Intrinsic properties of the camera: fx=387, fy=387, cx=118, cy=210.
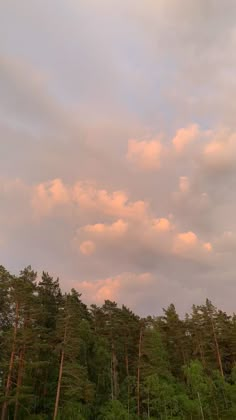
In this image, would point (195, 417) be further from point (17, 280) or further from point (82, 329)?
point (17, 280)

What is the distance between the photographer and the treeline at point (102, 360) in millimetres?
41781

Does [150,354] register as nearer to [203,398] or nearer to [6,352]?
[203,398]

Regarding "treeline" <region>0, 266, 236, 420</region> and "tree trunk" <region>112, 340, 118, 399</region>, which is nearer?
"treeline" <region>0, 266, 236, 420</region>

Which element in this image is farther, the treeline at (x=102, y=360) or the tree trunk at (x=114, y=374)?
the tree trunk at (x=114, y=374)

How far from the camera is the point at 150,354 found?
58.7 meters

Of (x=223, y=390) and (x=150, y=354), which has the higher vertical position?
(x=150, y=354)

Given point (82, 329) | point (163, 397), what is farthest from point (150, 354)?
point (82, 329)

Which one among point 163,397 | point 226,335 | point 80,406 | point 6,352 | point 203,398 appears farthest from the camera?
point 226,335

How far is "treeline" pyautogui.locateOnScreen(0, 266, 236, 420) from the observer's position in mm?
41781

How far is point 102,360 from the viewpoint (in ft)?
200

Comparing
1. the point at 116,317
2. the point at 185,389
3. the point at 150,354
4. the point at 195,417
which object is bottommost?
the point at 195,417

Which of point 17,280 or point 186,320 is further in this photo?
point 186,320

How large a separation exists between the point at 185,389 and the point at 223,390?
257 inches

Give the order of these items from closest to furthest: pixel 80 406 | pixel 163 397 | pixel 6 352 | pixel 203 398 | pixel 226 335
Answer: pixel 6 352
pixel 80 406
pixel 163 397
pixel 203 398
pixel 226 335
